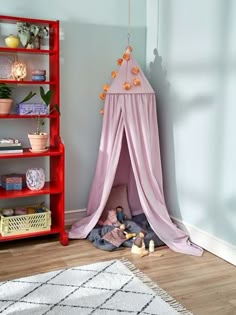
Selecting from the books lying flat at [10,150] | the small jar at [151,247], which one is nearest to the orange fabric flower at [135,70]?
the books lying flat at [10,150]

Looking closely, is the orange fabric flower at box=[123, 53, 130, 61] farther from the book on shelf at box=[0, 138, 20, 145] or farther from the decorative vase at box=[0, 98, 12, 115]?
the book on shelf at box=[0, 138, 20, 145]

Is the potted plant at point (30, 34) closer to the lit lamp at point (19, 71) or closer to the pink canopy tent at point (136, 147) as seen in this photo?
the lit lamp at point (19, 71)

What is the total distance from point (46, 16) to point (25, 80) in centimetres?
58

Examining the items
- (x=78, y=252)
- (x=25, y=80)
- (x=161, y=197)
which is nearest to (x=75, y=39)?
(x=25, y=80)

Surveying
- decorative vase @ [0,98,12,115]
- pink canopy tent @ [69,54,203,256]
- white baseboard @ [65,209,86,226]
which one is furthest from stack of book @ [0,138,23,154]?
Result: white baseboard @ [65,209,86,226]

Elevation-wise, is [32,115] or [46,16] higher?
[46,16]

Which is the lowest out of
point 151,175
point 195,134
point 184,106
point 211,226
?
point 211,226

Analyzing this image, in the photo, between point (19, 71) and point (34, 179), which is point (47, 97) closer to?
point (19, 71)

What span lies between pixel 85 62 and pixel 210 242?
74.0 inches

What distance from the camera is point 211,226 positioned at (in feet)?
10.1

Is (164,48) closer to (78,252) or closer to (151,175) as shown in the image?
(151,175)

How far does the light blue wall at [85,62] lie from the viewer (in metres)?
3.51

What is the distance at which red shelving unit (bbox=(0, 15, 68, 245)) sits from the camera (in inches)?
123

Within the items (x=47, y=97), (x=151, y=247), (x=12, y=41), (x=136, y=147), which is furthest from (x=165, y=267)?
(x=12, y=41)
